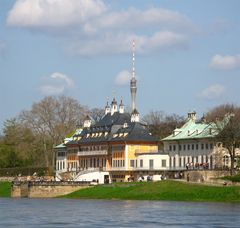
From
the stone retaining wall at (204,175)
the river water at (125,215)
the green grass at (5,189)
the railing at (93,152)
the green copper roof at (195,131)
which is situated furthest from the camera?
the railing at (93,152)

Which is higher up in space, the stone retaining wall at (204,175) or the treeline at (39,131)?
the treeline at (39,131)

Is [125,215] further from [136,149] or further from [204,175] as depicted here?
[136,149]

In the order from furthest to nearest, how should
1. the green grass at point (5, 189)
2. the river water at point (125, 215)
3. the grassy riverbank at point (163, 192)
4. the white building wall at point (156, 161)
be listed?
1. the green grass at point (5, 189)
2. the white building wall at point (156, 161)
3. the grassy riverbank at point (163, 192)
4. the river water at point (125, 215)

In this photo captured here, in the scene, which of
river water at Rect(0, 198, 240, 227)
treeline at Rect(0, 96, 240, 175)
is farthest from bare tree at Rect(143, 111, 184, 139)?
river water at Rect(0, 198, 240, 227)

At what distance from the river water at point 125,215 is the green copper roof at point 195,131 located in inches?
1395

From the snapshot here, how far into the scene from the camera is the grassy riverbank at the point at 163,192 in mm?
104875

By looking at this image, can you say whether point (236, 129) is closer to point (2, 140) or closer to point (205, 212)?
point (205, 212)

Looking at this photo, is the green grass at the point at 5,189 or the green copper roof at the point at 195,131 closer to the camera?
the green copper roof at the point at 195,131

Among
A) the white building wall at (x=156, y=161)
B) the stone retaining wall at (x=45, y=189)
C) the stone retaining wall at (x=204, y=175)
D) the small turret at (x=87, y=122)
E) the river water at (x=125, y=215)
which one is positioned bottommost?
the river water at (x=125, y=215)

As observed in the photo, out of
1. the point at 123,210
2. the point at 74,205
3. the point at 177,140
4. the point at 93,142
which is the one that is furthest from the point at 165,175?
the point at 123,210

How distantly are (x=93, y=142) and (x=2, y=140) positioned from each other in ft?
86.6

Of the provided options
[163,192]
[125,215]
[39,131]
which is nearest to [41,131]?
[39,131]

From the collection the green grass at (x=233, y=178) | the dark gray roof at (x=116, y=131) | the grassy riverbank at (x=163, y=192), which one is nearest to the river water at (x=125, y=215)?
the grassy riverbank at (x=163, y=192)

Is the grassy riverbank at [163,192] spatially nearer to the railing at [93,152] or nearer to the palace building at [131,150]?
the palace building at [131,150]
